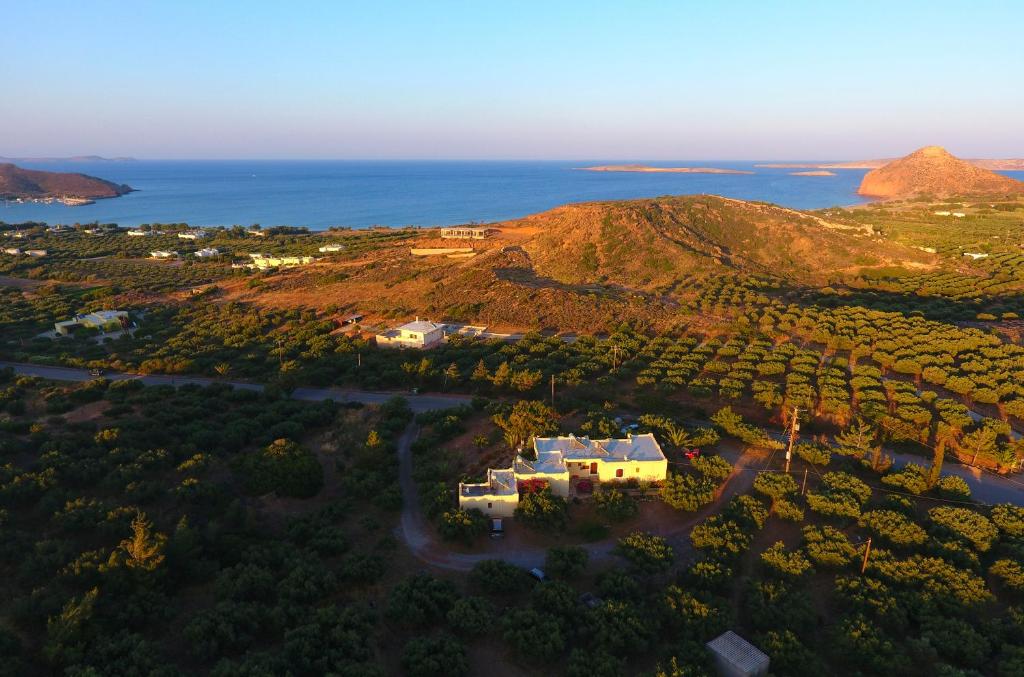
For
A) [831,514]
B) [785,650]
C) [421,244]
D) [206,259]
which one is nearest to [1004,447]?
[831,514]

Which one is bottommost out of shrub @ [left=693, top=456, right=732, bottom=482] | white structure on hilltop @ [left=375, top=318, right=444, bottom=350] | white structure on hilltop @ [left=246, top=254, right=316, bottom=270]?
shrub @ [left=693, top=456, right=732, bottom=482]

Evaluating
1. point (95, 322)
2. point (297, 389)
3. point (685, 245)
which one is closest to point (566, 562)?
point (297, 389)

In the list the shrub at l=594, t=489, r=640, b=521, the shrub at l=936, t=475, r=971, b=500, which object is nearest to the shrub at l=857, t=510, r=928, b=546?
the shrub at l=936, t=475, r=971, b=500

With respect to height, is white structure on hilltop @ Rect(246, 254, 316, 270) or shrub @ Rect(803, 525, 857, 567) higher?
white structure on hilltop @ Rect(246, 254, 316, 270)

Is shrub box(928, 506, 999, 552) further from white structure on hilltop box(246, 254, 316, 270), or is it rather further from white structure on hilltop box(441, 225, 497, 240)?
white structure on hilltop box(246, 254, 316, 270)

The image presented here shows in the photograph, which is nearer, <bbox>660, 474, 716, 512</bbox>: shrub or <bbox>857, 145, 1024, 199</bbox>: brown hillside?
<bbox>660, 474, 716, 512</bbox>: shrub

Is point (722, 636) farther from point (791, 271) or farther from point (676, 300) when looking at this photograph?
point (791, 271)
